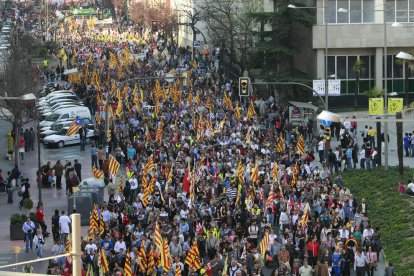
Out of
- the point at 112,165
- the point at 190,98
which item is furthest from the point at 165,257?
the point at 190,98

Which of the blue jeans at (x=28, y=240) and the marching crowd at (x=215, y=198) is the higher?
the marching crowd at (x=215, y=198)

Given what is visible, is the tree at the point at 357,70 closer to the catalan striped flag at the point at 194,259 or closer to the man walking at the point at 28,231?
the man walking at the point at 28,231

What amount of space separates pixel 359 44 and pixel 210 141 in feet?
71.8

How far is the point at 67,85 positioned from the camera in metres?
82.8

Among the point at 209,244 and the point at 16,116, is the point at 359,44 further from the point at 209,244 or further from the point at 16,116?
the point at 209,244

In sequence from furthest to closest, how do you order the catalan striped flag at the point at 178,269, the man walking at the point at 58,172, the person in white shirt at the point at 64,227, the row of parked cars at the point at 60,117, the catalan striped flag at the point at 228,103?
the catalan striped flag at the point at 228,103 → the row of parked cars at the point at 60,117 → the man walking at the point at 58,172 → the person in white shirt at the point at 64,227 → the catalan striped flag at the point at 178,269

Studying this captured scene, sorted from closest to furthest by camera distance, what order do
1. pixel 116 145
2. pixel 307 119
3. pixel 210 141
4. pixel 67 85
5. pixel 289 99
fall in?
pixel 210 141
pixel 116 145
pixel 307 119
pixel 289 99
pixel 67 85

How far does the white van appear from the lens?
6523cm

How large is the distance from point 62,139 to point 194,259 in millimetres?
29587

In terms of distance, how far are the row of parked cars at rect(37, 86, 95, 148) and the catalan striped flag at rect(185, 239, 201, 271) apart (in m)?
28.1

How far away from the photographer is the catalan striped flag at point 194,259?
32656 mm

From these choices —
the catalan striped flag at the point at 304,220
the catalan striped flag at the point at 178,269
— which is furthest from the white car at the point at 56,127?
→ the catalan striped flag at the point at 178,269

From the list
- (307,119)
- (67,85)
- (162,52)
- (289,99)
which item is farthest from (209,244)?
(162,52)

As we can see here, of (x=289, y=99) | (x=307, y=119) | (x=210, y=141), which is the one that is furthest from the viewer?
(x=289, y=99)
